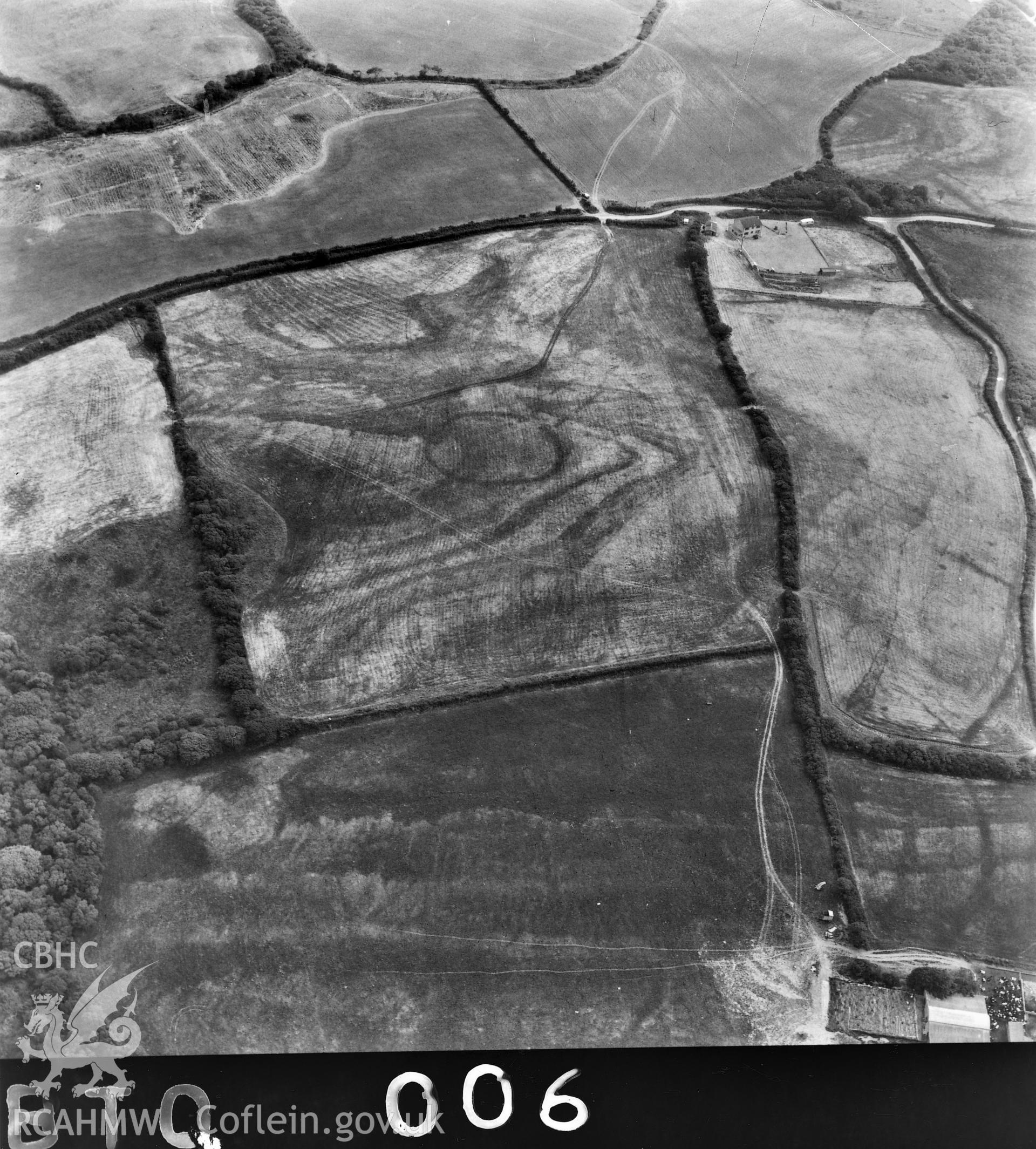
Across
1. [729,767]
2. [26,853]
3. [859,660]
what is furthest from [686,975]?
[26,853]

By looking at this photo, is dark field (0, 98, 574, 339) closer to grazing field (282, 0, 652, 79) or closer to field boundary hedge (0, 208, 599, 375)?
field boundary hedge (0, 208, 599, 375)

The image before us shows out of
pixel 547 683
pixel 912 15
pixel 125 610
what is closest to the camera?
pixel 547 683

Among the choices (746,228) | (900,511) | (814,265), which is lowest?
(900,511)

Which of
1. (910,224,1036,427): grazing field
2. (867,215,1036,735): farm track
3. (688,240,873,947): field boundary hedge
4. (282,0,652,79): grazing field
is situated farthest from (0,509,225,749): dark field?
(282,0,652,79): grazing field

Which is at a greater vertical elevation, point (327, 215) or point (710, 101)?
point (710, 101)

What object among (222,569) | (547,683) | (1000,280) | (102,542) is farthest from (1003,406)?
(102,542)

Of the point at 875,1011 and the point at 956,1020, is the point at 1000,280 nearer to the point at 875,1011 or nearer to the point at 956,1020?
the point at 956,1020

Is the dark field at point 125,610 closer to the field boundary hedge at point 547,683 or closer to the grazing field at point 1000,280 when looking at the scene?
the field boundary hedge at point 547,683

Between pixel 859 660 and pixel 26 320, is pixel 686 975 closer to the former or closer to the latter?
pixel 859 660
